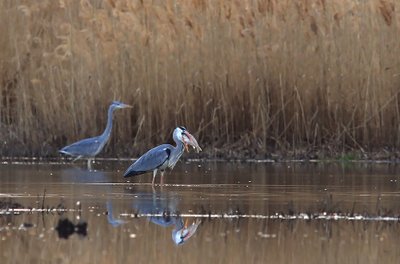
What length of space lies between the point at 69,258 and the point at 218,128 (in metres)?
7.25

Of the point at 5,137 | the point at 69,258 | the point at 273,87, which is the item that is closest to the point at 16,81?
the point at 5,137

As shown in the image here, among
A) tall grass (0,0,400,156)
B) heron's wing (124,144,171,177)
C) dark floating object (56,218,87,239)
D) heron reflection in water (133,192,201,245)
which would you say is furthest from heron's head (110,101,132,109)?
dark floating object (56,218,87,239)

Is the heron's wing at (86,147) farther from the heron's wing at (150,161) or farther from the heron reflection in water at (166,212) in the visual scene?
the heron reflection in water at (166,212)

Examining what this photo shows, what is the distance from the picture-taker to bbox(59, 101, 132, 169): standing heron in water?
13805 mm

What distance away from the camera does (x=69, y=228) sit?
26.9 ft

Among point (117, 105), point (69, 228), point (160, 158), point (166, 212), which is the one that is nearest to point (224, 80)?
point (117, 105)

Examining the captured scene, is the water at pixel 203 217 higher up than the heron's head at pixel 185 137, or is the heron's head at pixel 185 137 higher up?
the heron's head at pixel 185 137

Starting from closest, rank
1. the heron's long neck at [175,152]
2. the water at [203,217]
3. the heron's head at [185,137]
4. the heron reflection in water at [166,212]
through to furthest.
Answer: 1. the water at [203,217]
2. the heron reflection in water at [166,212]
3. the heron's long neck at [175,152]
4. the heron's head at [185,137]

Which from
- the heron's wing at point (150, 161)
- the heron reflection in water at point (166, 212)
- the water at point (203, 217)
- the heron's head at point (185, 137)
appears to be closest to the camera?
the water at point (203, 217)

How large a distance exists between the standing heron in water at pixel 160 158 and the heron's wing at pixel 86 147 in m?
1.53

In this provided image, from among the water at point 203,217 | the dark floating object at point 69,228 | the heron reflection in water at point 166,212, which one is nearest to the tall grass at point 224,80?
the water at point 203,217

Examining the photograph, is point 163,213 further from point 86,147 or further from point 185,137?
point 86,147

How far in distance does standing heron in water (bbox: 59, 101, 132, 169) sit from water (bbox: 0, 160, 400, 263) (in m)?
0.94

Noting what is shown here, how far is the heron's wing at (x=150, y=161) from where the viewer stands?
11.9 m
